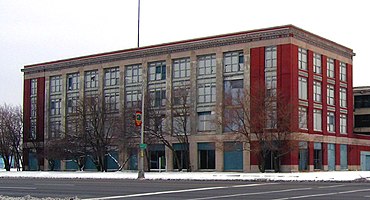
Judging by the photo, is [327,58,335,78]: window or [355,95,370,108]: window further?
[355,95,370,108]: window

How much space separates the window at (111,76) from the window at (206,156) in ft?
49.2

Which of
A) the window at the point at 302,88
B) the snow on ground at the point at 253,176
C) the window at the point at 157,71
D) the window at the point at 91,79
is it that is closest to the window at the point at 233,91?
the window at the point at 302,88

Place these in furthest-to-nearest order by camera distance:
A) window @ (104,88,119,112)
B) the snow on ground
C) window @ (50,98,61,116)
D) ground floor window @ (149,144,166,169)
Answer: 1. window @ (50,98,61,116)
2. window @ (104,88,119,112)
3. ground floor window @ (149,144,166,169)
4. the snow on ground

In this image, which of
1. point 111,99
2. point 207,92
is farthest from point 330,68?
point 111,99

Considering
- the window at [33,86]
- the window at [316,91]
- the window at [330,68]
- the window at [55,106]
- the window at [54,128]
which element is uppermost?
the window at [330,68]

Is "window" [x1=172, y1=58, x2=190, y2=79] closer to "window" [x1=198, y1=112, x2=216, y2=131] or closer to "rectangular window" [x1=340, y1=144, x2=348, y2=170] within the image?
"window" [x1=198, y1=112, x2=216, y2=131]

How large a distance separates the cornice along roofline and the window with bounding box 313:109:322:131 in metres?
7.42

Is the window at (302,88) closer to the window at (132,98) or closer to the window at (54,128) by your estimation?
the window at (132,98)

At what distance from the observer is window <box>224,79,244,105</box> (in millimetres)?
65156

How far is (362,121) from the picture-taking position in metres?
85.4

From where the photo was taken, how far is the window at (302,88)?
6500 cm

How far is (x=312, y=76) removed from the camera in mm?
67188

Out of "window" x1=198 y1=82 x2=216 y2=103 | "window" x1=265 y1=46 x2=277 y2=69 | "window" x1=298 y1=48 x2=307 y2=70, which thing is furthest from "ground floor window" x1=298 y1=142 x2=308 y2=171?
"window" x1=198 y1=82 x2=216 y2=103

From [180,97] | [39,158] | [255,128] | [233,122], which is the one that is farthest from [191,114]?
[39,158]
